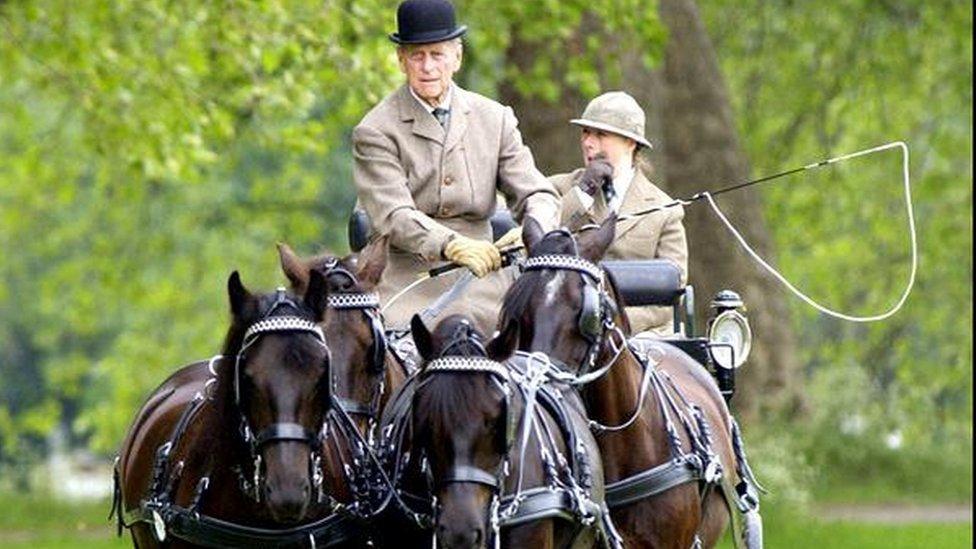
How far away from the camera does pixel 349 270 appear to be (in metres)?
9.29

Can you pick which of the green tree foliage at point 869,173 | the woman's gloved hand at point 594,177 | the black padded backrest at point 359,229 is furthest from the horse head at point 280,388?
the green tree foliage at point 869,173

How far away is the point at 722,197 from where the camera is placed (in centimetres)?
2419

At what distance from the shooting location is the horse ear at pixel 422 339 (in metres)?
8.60

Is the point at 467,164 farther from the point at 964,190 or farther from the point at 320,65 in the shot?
the point at 964,190

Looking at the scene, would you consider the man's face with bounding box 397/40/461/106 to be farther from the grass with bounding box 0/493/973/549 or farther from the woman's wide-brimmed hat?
the grass with bounding box 0/493/973/549

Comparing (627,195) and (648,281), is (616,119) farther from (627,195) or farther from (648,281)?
(648,281)

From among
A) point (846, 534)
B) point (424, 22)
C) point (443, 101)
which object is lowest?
point (846, 534)

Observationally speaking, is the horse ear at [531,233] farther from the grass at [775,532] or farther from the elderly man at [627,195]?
the grass at [775,532]

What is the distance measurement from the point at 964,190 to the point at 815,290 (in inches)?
143

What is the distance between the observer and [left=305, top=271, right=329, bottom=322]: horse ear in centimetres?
871

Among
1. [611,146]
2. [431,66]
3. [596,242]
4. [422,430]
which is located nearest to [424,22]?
[431,66]

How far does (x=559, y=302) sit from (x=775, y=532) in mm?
11572

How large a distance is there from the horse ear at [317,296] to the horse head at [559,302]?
61cm

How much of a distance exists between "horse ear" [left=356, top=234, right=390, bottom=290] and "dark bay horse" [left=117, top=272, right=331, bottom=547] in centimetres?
54
